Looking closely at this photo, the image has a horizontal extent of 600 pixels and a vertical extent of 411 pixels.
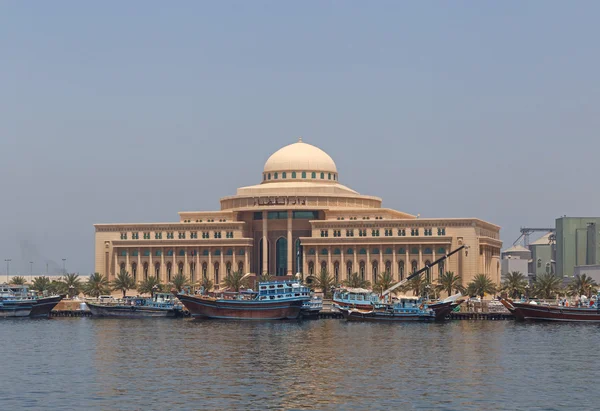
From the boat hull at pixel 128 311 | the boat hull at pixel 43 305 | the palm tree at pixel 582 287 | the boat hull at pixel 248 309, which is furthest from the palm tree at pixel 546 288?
the boat hull at pixel 43 305

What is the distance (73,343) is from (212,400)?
51.1 m

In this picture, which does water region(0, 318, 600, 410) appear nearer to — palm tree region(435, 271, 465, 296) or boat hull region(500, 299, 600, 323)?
boat hull region(500, 299, 600, 323)

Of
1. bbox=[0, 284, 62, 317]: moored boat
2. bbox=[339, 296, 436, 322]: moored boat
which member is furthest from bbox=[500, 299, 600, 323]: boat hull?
bbox=[0, 284, 62, 317]: moored boat

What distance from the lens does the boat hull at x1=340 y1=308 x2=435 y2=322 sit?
558 ft

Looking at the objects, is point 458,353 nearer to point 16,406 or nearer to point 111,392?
point 111,392

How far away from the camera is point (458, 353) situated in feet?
369

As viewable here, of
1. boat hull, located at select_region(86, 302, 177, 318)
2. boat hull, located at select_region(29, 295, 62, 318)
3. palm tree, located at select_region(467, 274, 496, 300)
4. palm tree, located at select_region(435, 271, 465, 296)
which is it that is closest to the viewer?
boat hull, located at select_region(86, 302, 177, 318)

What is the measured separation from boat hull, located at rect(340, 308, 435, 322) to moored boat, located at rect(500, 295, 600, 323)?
43.7 feet

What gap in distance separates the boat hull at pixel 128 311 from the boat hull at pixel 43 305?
5.93 metres

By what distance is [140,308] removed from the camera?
626ft

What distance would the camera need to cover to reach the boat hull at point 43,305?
7603 inches

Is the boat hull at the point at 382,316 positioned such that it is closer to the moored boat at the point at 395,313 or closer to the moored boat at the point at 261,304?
the moored boat at the point at 395,313

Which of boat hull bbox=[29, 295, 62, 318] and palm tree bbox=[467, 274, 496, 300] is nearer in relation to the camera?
boat hull bbox=[29, 295, 62, 318]

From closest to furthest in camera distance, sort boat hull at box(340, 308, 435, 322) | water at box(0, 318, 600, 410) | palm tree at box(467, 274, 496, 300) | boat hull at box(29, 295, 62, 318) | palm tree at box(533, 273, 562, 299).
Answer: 1. water at box(0, 318, 600, 410)
2. boat hull at box(340, 308, 435, 322)
3. palm tree at box(533, 273, 562, 299)
4. boat hull at box(29, 295, 62, 318)
5. palm tree at box(467, 274, 496, 300)
